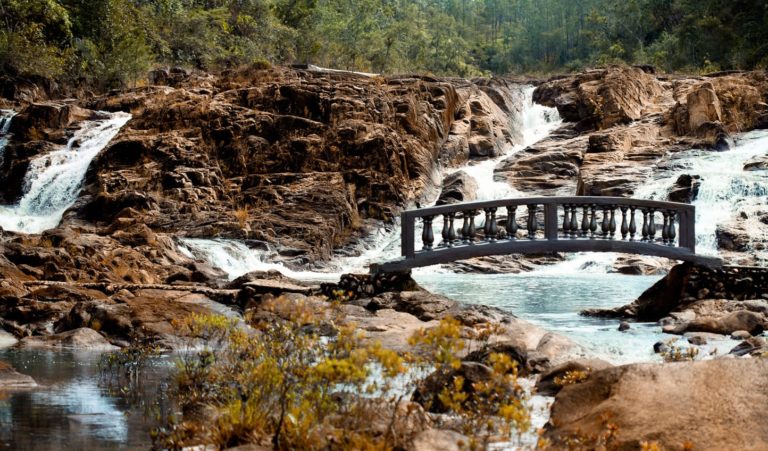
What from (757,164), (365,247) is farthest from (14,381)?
(757,164)

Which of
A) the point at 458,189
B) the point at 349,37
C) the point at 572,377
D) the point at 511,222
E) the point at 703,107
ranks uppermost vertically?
the point at 349,37

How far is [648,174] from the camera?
1149 inches

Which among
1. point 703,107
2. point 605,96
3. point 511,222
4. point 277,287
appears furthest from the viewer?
point 605,96

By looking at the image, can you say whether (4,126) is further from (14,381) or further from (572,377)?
(572,377)

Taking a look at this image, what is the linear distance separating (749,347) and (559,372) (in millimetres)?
3335

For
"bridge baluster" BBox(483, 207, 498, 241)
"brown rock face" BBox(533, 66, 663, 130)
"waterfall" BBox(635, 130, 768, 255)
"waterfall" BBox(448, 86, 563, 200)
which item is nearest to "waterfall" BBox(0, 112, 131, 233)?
"waterfall" BBox(448, 86, 563, 200)

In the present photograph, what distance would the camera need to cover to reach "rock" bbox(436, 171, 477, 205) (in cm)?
3022

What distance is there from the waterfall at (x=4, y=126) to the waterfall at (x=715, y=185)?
798 inches

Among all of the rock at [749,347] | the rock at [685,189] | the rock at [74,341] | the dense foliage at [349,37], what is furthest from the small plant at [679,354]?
the dense foliage at [349,37]

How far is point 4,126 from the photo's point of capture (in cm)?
3189

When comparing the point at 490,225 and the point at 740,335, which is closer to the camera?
the point at 740,335

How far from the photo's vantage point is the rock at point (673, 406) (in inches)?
226

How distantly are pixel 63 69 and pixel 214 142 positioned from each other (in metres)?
10.4

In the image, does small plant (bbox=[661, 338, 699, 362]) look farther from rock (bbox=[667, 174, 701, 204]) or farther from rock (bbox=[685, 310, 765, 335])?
rock (bbox=[667, 174, 701, 204])
